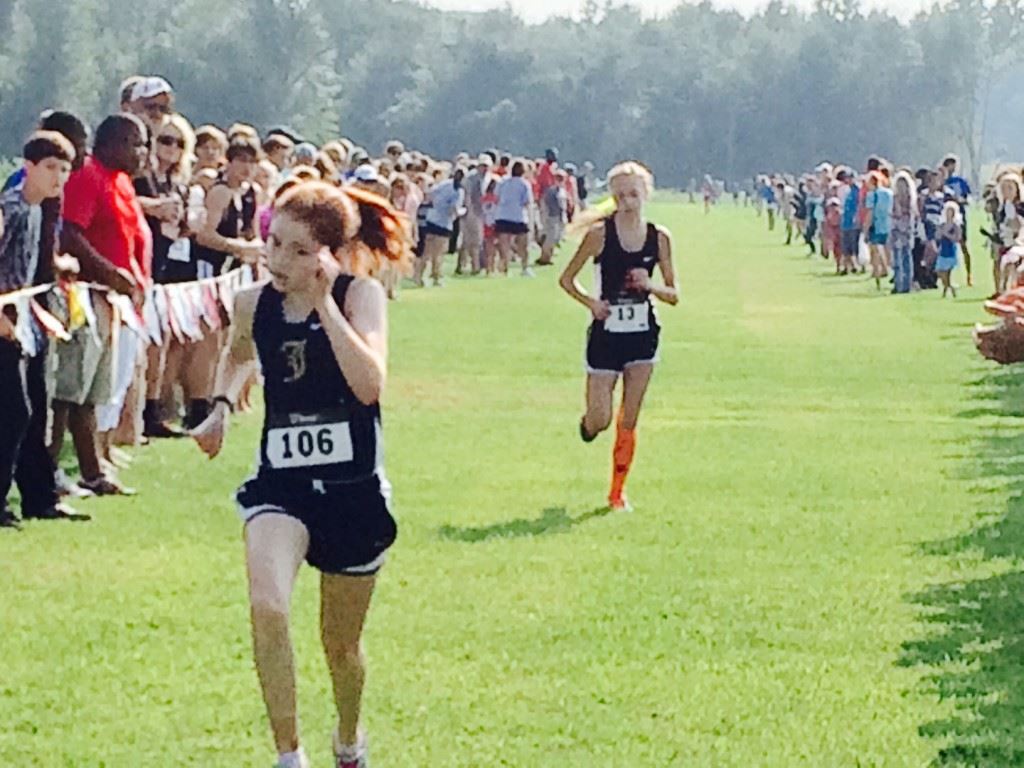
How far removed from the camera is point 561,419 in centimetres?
1791

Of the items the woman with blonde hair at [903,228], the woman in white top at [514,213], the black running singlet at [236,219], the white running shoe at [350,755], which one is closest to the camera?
the white running shoe at [350,755]

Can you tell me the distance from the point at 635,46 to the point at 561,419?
134 metres

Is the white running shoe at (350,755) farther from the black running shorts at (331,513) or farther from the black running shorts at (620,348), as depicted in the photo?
the black running shorts at (620,348)

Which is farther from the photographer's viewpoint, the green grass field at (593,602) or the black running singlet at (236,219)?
the black running singlet at (236,219)

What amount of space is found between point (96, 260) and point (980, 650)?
226 inches

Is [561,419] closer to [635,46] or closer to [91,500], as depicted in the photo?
[91,500]

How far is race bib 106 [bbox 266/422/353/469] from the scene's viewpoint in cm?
703

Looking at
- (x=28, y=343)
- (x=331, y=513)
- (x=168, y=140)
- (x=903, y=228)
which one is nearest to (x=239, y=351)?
(x=331, y=513)

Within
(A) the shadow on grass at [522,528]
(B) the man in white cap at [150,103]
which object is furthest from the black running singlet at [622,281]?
(B) the man in white cap at [150,103]

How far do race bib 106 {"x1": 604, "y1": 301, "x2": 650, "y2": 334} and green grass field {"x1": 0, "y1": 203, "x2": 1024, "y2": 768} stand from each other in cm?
98

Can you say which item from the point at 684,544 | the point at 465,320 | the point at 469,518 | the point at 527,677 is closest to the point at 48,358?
the point at 469,518

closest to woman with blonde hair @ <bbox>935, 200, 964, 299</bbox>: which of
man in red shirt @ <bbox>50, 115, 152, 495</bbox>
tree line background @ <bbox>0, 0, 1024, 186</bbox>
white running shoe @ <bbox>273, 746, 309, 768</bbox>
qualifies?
man in red shirt @ <bbox>50, 115, 152, 495</bbox>

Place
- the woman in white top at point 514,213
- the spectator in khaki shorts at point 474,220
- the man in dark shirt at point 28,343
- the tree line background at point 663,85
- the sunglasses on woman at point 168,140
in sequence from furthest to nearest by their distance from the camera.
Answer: the tree line background at point 663,85
the spectator in khaki shorts at point 474,220
the woman in white top at point 514,213
the sunglasses on woman at point 168,140
the man in dark shirt at point 28,343

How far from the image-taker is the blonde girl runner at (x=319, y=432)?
22.5 ft
